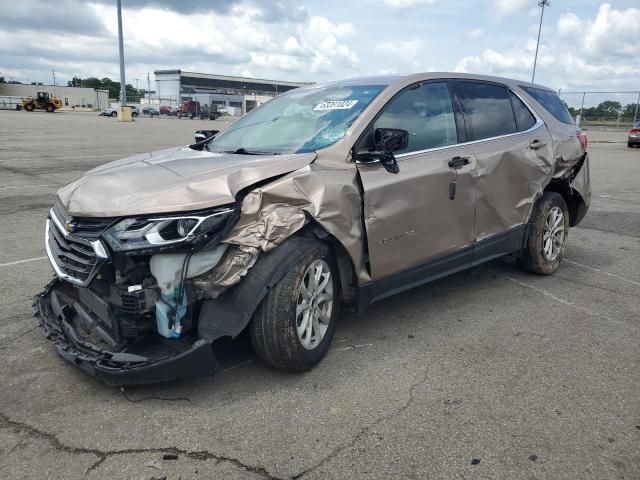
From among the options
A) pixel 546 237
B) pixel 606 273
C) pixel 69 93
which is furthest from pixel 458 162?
pixel 69 93

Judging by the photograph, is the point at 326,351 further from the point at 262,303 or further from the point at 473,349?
the point at 473,349

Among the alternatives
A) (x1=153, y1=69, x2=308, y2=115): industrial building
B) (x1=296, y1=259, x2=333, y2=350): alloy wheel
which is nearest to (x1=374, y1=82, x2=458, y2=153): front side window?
(x1=296, y1=259, x2=333, y2=350): alloy wheel

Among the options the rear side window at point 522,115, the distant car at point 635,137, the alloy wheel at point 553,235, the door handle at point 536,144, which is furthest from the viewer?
the distant car at point 635,137

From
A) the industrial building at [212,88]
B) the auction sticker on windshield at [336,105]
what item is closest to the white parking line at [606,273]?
the auction sticker on windshield at [336,105]

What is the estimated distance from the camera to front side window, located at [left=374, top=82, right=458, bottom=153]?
12.9ft

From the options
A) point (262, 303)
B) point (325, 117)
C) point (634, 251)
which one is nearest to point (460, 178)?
point (325, 117)

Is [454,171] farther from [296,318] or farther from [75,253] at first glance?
[75,253]

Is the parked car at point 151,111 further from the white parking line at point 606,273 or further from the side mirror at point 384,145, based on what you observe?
the side mirror at point 384,145

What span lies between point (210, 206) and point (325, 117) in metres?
1.37

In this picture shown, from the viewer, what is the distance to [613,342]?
12.9 ft

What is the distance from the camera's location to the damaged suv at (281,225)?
292 cm

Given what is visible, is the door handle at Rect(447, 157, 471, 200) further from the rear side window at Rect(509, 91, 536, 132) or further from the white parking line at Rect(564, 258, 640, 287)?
the white parking line at Rect(564, 258, 640, 287)

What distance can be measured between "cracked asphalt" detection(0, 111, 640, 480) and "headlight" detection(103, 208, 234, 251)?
904 millimetres

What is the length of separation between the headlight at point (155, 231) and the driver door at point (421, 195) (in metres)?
1.11
